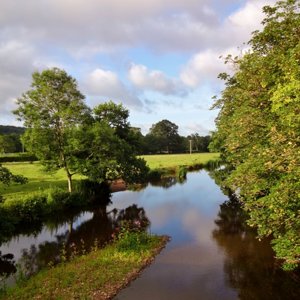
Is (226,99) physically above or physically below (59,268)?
above

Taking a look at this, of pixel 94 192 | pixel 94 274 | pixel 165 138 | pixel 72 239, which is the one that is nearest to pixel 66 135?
pixel 94 192

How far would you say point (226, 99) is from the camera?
112ft

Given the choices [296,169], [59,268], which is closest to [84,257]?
[59,268]

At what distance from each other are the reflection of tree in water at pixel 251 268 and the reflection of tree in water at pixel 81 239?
8.60m

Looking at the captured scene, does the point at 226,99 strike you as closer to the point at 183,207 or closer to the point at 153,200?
the point at 183,207

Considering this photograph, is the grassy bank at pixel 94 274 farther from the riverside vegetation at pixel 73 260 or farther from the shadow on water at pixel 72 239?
the shadow on water at pixel 72 239

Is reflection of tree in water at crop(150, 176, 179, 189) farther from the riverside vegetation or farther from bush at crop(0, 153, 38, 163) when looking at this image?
bush at crop(0, 153, 38, 163)

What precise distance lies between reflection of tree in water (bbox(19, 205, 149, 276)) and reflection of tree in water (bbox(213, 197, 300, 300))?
8.60m

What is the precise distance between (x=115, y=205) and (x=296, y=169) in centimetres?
3411

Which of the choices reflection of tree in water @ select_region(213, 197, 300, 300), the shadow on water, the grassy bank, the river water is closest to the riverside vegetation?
the grassy bank

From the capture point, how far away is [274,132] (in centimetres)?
1456

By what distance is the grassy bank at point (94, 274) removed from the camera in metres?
17.2

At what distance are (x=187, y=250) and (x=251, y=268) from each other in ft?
18.6

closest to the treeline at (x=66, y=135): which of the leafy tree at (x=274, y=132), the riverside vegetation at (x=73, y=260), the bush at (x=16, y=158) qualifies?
the riverside vegetation at (x=73, y=260)
